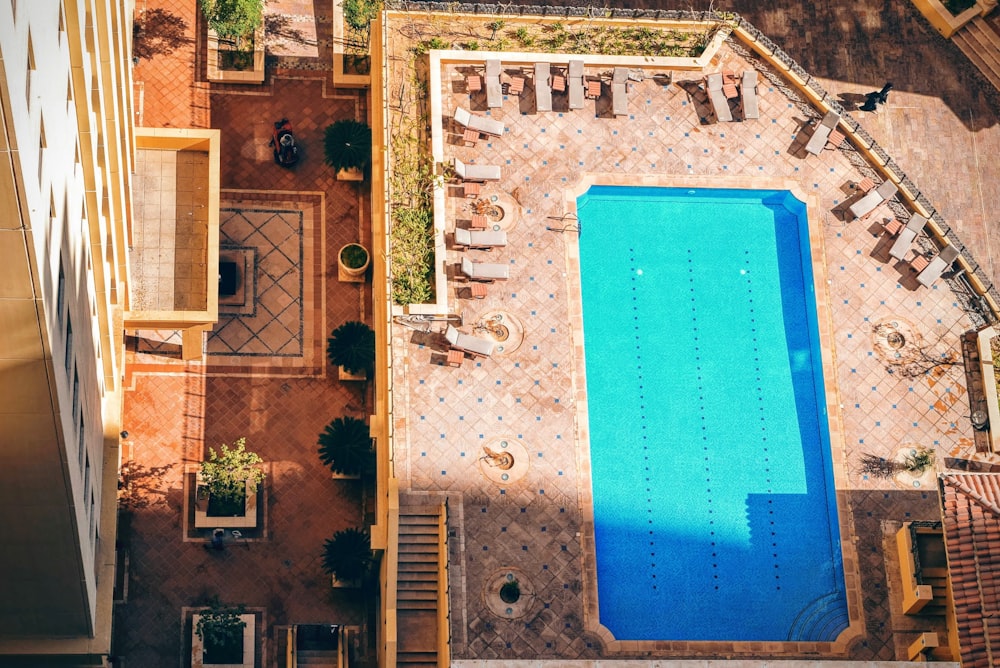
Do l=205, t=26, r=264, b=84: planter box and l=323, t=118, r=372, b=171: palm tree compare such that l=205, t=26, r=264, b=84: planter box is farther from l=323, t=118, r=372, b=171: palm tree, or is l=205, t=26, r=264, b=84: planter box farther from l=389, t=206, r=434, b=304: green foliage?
l=389, t=206, r=434, b=304: green foliage

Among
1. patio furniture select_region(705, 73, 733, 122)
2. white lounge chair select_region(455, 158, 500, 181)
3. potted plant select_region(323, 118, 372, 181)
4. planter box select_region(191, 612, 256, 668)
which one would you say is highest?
patio furniture select_region(705, 73, 733, 122)

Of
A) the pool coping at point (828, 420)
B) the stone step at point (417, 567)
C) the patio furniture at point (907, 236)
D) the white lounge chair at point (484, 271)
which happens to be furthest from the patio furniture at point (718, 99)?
the stone step at point (417, 567)

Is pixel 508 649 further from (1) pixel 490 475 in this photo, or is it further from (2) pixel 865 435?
(2) pixel 865 435

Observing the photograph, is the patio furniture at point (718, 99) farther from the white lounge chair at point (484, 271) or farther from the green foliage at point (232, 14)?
the green foliage at point (232, 14)

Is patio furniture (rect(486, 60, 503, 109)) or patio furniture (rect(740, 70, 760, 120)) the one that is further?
patio furniture (rect(740, 70, 760, 120))

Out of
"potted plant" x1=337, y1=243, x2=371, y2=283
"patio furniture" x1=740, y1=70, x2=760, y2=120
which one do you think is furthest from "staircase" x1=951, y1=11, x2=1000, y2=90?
"potted plant" x1=337, y1=243, x2=371, y2=283

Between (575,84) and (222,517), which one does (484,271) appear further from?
(222,517)

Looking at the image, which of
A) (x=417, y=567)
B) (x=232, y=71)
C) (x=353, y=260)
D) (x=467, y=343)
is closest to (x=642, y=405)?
(x=467, y=343)

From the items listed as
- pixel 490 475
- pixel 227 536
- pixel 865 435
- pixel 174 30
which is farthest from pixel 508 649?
pixel 174 30
